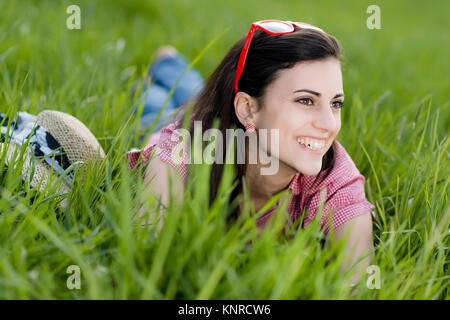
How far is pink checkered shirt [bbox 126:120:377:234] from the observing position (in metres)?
1.63

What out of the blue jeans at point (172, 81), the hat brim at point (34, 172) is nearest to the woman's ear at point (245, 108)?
the hat brim at point (34, 172)

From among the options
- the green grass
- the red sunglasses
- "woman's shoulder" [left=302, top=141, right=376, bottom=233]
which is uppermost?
the red sunglasses

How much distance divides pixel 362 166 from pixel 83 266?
4.57 feet

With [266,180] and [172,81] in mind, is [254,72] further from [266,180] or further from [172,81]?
[172,81]

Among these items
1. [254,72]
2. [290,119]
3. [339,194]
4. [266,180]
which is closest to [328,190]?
[339,194]

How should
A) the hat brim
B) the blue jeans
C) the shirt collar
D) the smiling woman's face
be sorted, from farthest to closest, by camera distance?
1. the blue jeans
2. the shirt collar
3. the smiling woman's face
4. the hat brim

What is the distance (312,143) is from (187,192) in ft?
1.87

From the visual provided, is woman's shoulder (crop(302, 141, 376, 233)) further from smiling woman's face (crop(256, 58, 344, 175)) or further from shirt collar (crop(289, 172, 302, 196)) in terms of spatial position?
smiling woman's face (crop(256, 58, 344, 175))

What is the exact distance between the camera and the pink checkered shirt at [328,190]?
1.63m

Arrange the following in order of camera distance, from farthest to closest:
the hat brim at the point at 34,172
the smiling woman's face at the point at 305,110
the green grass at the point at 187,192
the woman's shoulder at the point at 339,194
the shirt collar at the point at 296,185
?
1. the shirt collar at the point at 296,185
2. the woman's shoulder at the point at 339,194
3. the smiling woman's face at the point at 305,110
4. the hat brim at the point at 34,172
5. the green grass at the point at 187,192

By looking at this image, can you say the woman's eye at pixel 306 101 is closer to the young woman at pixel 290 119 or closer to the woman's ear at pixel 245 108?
the young woman at pixel 290 119

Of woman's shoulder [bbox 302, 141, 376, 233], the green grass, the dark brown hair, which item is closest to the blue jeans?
the green grass

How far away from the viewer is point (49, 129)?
1723 mm
